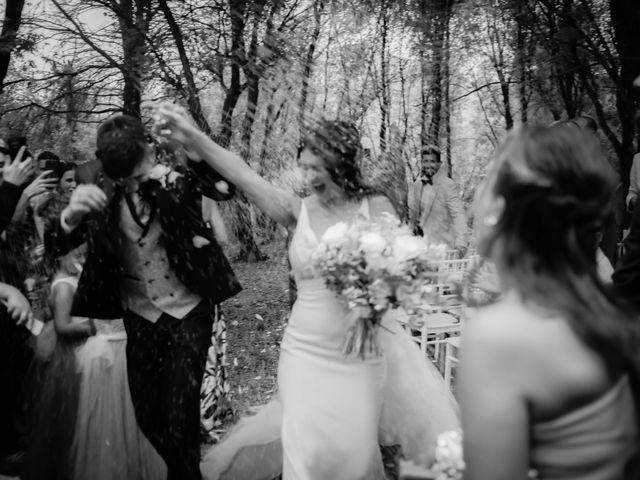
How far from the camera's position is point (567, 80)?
9.78 m

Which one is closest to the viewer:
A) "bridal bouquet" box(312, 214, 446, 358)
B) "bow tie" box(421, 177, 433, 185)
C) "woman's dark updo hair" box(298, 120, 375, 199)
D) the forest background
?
"bridal bouquet" box(312, 214, 446, 358)

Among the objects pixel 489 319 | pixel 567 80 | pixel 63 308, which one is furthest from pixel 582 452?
pixel 567 80

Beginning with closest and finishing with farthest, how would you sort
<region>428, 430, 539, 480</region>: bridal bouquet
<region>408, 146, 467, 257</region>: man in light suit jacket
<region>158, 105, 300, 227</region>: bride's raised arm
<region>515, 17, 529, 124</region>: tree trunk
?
<region>428, 430, 539, 480</region>: bridal bouquet → <region>158, 105, 300, 227</region>: bride's raised arm → <region>408, 146, 467, 257</region>: man in light suit jacket → <region>515, 17, 529, 124</region>: tree trunk

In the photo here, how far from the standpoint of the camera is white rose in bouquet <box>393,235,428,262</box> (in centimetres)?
321

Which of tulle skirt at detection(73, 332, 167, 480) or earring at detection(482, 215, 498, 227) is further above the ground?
earring at detection(482, 215, 498, 227)

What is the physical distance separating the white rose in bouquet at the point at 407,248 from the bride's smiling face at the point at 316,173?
57 cm

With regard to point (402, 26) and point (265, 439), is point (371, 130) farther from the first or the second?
point (265, 439)

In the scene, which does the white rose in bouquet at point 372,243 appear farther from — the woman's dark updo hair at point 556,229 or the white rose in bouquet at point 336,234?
the woman's dark updo hair at point 556,229

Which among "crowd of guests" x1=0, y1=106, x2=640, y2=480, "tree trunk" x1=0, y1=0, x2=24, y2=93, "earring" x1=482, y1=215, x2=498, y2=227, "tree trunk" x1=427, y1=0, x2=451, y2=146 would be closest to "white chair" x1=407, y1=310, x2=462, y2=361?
"crowd of guests" x1=0, y1=106, x2=640, y2=480

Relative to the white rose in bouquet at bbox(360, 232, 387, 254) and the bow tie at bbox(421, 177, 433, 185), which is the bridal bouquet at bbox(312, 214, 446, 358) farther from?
the bow tie at bbox(421, 177, 433, 185)

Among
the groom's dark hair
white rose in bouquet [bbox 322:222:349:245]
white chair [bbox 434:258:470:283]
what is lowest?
white chair [bbox 434:258:470:283]

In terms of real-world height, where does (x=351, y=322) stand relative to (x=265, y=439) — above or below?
above

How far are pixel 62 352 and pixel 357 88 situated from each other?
8505 millimetres

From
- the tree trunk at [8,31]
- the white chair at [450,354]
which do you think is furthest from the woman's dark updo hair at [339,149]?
the tree trunk at [8,31]
